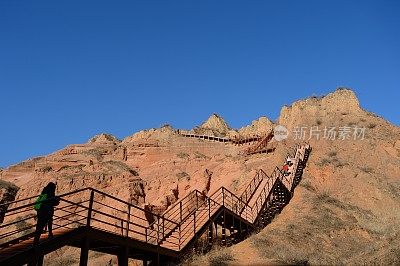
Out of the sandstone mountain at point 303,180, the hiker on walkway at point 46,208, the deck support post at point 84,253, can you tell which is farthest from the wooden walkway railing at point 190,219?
the sandstone mountain at point 303,180

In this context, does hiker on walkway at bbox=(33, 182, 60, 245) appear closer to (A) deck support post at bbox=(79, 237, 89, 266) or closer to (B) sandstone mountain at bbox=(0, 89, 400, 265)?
(A) deck support post at bbox=(79, 237, 89, 266)

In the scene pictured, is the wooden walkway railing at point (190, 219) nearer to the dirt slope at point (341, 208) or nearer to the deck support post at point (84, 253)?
the deck support post at point (84, 253)

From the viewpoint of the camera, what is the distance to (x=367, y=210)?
1039 inches

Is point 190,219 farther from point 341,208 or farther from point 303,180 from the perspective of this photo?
point 303,180

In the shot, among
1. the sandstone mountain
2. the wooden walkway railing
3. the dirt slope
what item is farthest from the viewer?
the sandstone mountain

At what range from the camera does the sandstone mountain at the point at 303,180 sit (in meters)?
18.7

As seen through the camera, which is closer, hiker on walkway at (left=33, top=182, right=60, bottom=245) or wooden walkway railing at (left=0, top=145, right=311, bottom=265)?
hiker on walkway at (left=33, top=182, right=60, bottom=245)

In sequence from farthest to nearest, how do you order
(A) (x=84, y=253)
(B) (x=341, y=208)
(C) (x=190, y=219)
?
(B) (x=341, y=208) → (C) (x=190, y=219) → (A) (x=84, y=253)

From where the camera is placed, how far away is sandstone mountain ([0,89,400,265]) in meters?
18.7

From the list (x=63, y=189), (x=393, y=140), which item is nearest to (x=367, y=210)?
(x=393, y=140)

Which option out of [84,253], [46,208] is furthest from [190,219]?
[46,208]

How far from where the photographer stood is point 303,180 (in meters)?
29.4

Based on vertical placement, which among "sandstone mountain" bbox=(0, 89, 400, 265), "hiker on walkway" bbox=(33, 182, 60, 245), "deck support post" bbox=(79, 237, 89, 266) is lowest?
"deck support post" bbox=(79, 237, 89, 266)


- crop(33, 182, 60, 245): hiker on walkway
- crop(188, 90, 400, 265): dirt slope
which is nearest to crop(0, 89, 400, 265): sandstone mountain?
crop(188, 90, 400, 265): dirt slope
